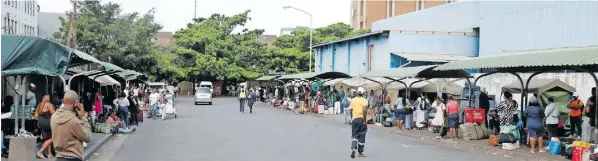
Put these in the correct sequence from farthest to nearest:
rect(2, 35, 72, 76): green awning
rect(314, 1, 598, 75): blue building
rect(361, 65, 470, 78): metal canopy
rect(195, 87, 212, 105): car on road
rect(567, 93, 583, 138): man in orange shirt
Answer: rect(195, 87, 212, 105): car on road, rect(314, 1, 598, 75): blue building, rect(361, 65, 470, 78): metal canopy, rect(567, 93, 583, 138): man in orange shirt, rect(2, 35, 72, 76): green awning

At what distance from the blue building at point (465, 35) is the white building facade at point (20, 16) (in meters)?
23.3

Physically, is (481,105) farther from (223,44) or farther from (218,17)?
(218,17)

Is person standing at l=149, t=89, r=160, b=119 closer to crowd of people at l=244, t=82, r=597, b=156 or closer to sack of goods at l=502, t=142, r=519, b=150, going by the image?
crowd of people at l=244, t=82, r=597, b=156

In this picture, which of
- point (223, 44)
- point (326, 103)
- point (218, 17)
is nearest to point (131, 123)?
point (326, 103)

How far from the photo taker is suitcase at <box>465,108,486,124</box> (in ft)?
63.4

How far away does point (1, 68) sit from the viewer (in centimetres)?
1258

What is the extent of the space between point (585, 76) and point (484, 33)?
1154cm

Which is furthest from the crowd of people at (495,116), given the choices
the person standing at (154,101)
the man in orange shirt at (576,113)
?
the person standing at (154,101)

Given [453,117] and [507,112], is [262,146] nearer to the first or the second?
[453,117]

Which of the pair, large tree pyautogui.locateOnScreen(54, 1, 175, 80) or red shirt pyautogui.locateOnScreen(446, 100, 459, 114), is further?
large tree pyautogui.locateOnScreen(54, 1, 175, 80)

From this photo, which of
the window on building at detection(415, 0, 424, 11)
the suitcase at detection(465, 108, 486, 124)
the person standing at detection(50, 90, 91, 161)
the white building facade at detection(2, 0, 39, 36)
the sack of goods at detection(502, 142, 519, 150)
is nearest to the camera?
the person standing at detection(50, 90, 91, 161)

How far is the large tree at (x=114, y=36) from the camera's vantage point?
48938mm

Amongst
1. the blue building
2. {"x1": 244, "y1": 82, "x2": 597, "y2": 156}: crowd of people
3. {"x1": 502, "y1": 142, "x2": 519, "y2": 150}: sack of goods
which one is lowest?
{"x1": 502, "y1": 142, "x2": 519, "y2": 150}: sack of goods

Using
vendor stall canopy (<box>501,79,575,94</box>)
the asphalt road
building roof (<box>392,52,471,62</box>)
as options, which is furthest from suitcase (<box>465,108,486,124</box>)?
building roof (<box>392,52,471,62</box>)
